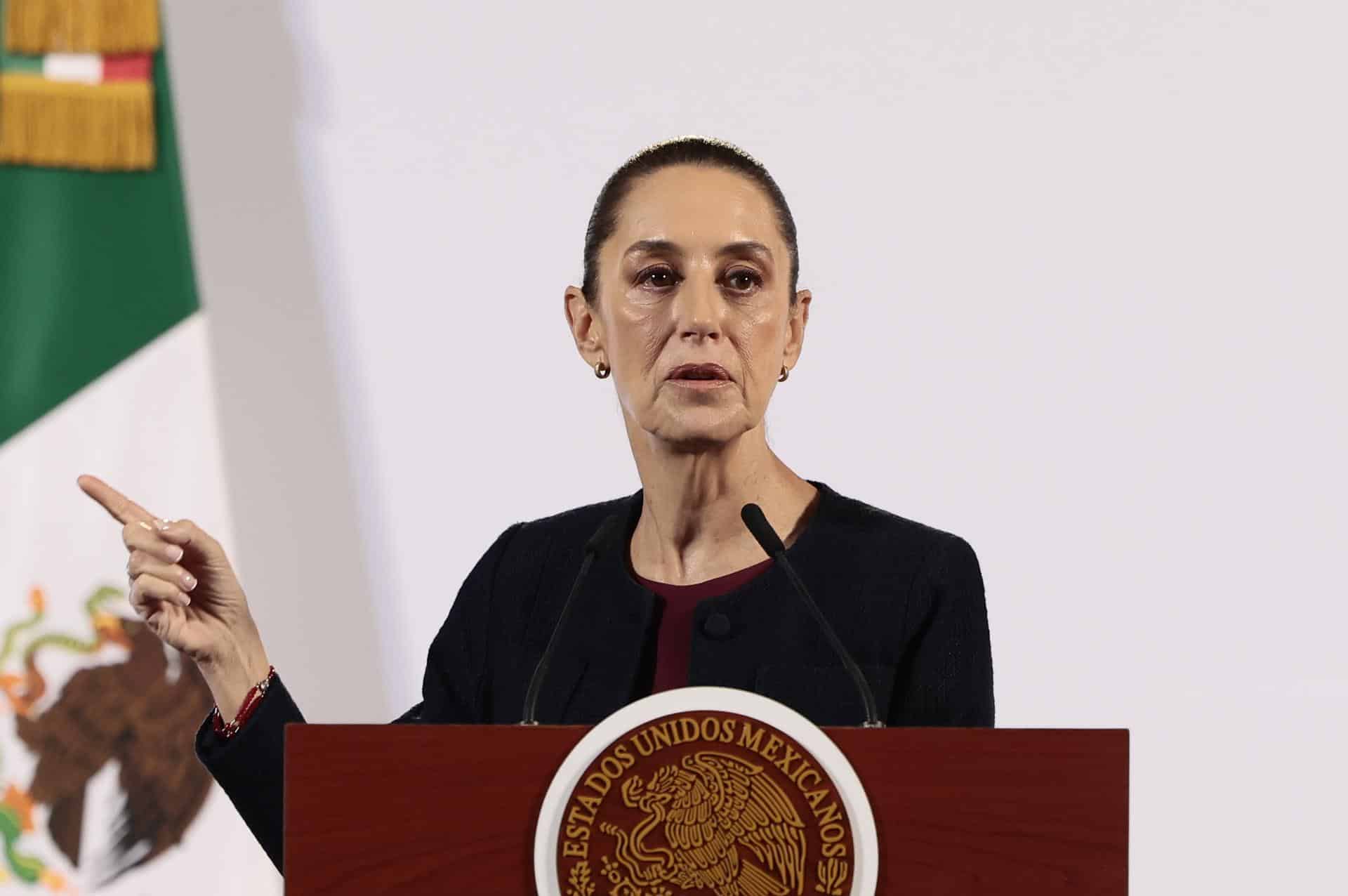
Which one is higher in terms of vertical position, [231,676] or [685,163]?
[685,163]

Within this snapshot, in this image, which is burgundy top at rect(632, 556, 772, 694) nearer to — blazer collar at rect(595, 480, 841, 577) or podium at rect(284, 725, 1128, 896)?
blazer collar at rect(595, 480, 841, 577)

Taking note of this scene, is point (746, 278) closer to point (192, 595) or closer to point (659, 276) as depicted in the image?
point (659, 276)

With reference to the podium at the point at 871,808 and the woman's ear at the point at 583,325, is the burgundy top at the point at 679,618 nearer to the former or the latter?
the woman's ear at the point at 583,325

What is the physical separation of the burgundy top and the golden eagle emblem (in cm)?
50

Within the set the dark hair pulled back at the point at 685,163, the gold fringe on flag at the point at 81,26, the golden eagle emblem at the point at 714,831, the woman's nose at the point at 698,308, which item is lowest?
the golden eagle emblem at the point at 714,831

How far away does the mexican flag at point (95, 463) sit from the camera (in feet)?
9.89

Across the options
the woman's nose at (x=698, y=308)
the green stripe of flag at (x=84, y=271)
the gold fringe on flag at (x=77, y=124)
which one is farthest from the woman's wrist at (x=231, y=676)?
the gold fringe on flag at (x=77, y=124)

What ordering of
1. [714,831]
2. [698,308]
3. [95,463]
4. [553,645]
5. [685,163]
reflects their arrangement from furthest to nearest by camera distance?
[95,463] < [685,163] < [698,308] < [553,645] < [714,831]

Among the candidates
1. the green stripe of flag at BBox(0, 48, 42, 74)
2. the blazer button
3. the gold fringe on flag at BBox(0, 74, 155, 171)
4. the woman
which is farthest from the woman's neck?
the green stripe of flag at BBox(0, 48, 42, 74)

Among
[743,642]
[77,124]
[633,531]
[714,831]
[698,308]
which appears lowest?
[714,831]

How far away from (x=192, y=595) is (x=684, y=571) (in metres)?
0.57

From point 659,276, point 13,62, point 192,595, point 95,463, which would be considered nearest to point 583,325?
point 659,276

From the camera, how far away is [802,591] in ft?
4.75

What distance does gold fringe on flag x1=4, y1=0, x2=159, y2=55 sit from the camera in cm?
316
